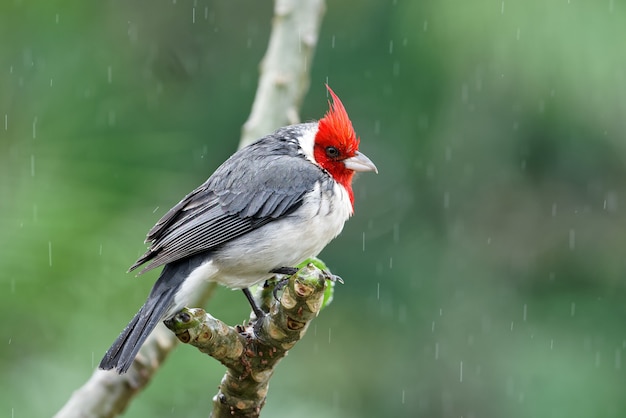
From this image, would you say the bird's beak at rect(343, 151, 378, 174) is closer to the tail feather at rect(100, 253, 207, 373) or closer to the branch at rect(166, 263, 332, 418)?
the tail feather at rect(100, 253, 207, 373)

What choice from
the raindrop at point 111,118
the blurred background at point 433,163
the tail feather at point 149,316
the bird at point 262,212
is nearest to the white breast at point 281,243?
the bird at point 262,212

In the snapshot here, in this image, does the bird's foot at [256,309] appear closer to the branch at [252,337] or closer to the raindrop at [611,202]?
the branch at [252,337]

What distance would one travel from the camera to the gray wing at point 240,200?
355cm

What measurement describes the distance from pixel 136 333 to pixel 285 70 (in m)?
1.49

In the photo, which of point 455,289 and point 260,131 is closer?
point 260,131

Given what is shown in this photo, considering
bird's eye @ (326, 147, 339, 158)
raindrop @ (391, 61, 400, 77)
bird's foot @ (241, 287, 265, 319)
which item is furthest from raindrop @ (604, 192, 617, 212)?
bird's foot @ (241, 287, 265, 319)

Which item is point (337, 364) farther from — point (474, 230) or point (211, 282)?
point (211, 282)

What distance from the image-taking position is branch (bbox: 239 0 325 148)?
13.1ft

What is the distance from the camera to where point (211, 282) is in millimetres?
3729

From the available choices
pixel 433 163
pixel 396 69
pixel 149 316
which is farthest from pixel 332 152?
pixel 433 163

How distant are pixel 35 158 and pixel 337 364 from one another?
3387mm

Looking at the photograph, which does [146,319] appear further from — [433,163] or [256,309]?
[433,163]

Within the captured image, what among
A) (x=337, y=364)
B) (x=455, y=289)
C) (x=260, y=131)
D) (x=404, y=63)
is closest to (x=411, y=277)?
(x=455, y=289)

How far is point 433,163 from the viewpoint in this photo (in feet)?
21.1
